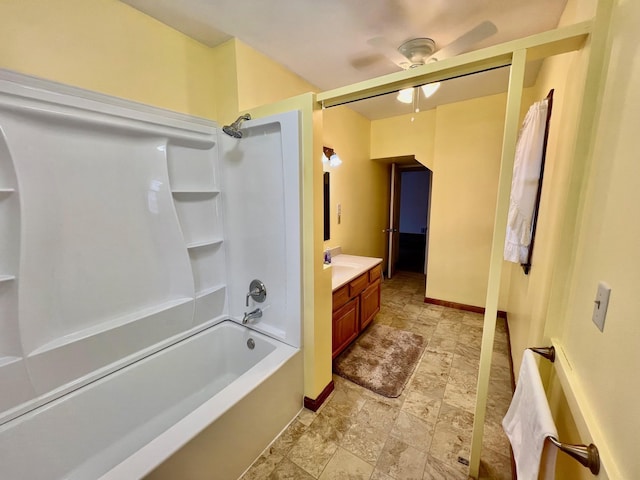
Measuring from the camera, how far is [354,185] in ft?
11.9

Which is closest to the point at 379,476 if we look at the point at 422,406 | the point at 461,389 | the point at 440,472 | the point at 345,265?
the point at 440,472

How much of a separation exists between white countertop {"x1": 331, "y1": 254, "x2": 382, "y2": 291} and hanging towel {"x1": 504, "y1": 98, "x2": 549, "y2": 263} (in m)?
1.27

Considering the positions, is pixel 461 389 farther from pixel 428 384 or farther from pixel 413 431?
pixel 413 431

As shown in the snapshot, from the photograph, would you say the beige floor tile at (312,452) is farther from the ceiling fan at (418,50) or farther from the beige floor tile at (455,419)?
the ceiling fan at (418,50)

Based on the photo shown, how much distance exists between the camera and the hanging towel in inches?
65.7

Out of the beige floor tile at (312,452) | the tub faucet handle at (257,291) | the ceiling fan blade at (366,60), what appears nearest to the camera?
the beige floor tile at (312,452)

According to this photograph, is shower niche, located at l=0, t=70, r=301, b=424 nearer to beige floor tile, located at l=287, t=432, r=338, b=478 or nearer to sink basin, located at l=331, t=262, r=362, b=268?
beige floor tile, located at l=287, t=432, r=338, b=478

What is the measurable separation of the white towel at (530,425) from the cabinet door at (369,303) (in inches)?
65.4

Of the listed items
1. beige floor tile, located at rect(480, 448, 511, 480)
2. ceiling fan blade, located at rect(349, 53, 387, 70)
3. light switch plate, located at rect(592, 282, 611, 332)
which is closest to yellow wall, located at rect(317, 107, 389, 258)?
ceiling fan blade, located at rect(349, 53, 387, 70)

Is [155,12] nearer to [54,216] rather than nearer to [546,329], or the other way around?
[54,216]

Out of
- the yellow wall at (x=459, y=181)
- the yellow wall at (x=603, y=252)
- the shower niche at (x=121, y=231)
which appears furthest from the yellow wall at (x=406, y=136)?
the shower niche at (x=121, y=231)

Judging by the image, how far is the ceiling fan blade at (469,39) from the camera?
A: 1.44 m

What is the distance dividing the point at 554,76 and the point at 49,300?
10.7 ft

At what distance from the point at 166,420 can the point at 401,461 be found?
154 cm
